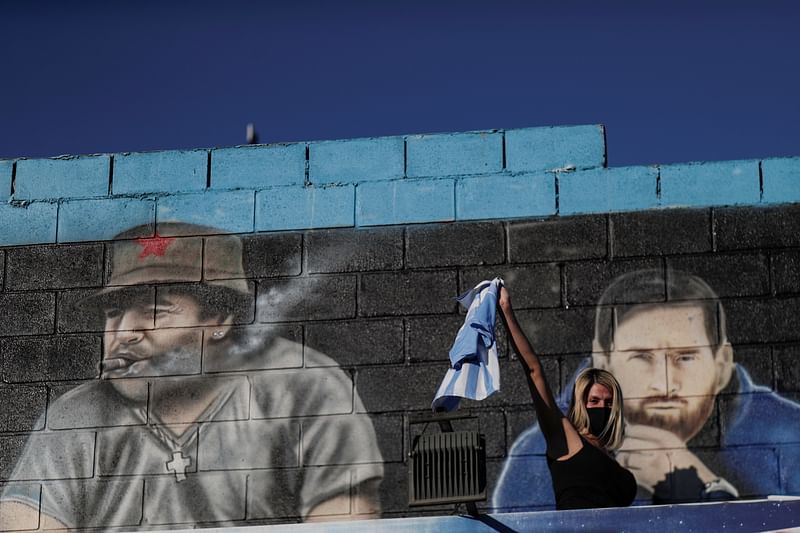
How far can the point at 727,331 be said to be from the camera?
6285 mm

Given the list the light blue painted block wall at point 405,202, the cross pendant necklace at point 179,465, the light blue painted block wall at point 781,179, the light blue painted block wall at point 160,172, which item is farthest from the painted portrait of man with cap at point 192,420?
the light blue painted block wall at point 781,179

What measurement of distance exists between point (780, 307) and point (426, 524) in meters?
2.54

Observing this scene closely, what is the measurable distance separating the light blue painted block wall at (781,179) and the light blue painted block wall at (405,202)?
5.18 feet

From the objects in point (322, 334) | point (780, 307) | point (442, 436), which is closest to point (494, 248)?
point (322, 334)

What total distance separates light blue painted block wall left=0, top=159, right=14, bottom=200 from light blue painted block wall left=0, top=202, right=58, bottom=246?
0.27 feet

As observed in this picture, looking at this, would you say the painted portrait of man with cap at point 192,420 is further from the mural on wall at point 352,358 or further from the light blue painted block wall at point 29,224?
the light blue painted block wall at point 29,224

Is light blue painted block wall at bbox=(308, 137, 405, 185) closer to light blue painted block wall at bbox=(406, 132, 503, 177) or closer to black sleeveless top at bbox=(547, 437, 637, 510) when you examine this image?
light blue painted block wall at bbox=(406, 132, 503, 177)

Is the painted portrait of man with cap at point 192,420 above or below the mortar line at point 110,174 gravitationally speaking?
below

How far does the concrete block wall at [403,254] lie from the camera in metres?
6.36

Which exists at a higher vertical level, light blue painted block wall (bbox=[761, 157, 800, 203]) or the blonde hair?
light blue painted block wall (bbox=[761, 157, 800, 203])

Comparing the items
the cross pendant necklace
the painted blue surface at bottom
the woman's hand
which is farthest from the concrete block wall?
the painted blue surface at bottom

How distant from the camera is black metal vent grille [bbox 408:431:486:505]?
179 inches

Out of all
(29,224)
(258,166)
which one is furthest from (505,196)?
(29,224)

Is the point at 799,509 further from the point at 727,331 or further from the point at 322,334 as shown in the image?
the point at 322,334
